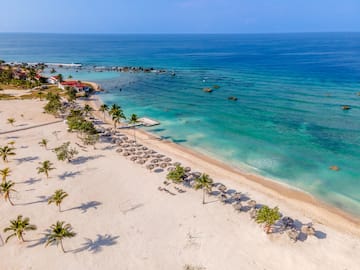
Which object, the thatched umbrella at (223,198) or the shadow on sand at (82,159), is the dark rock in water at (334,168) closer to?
the thatched umbrella at (223,198)

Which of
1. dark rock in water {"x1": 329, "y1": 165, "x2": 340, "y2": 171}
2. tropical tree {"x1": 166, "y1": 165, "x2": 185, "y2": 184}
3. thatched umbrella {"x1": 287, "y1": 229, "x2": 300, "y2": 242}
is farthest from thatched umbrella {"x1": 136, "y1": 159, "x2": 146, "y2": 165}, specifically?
dark rock in water {"x1": 329, "y1": 165, "x2": 340, "y2": 171}

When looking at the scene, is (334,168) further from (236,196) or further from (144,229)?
(144,229)

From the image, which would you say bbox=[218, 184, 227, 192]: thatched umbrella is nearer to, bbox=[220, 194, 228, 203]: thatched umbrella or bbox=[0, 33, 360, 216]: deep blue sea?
bbox=[220, 194, 228, 203]: thatched umbrella

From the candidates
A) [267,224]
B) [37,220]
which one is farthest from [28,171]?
[267,224]

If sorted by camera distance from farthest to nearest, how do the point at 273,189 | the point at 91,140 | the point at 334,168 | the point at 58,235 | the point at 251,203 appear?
the point at 91,140
the point at 334,168
the point at 273,189
the point at 251,203
the point at 58,235

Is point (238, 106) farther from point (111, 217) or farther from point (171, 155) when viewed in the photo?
point (111, 217)

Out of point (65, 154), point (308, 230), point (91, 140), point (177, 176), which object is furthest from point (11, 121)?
point (308, 230)
